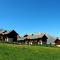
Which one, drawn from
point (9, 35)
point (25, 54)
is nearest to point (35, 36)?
point (9, 35)

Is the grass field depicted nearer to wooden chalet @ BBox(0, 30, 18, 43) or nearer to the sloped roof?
wooden chalet @ BBox(0, 30, 18, 43)

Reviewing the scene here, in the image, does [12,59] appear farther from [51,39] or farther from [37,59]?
[51,39]

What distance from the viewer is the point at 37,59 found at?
3344 cm

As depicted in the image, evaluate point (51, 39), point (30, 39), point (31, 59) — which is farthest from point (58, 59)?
point (51, 39)

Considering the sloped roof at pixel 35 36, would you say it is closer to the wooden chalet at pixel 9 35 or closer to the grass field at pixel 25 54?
the wooden chalet at pixel 9 35

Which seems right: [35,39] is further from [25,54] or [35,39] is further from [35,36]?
[25,54]

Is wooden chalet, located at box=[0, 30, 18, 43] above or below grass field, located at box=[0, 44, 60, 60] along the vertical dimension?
above

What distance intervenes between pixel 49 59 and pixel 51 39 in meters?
129

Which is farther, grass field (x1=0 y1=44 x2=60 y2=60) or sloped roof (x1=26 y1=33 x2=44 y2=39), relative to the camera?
sloped roof (x1=26 y1=33 x2=44 y2=39)

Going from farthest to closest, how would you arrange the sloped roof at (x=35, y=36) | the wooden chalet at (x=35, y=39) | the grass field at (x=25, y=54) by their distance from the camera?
1. the sloped roof at (x=35, y=36)
2. the wooden chalet at (x=35, y=39)
3. the grass field at (x=25, y=54)

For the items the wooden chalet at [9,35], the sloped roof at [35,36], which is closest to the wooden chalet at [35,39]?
the sloped roof at [35,36]

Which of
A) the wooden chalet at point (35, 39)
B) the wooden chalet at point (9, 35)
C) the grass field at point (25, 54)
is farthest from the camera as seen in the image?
the wooden chalet at point (35, 39)

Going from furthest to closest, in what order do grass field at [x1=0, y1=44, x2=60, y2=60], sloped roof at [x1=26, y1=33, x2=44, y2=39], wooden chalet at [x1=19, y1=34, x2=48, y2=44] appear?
sloped roof at [x1=26, y1=33, x2=44, y2=39]
wooden chalet at [x1=19, y1=34, x2=48, y2=44]
grass field at [x1=0, y1=44, x2=60, y2=60]

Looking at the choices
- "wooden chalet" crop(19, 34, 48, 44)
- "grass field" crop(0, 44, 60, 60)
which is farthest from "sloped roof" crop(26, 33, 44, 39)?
"grass field" crop(0, 44, 60, 60)
